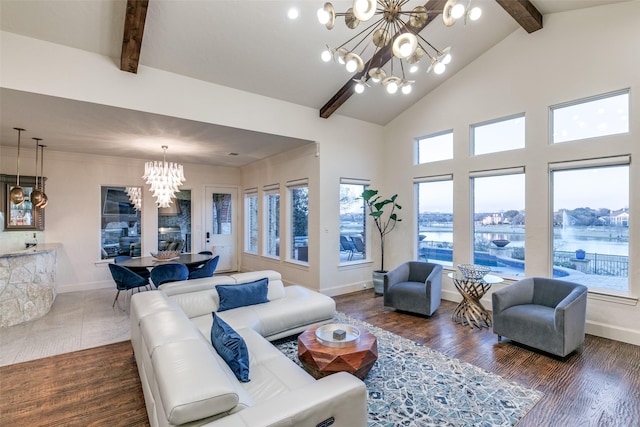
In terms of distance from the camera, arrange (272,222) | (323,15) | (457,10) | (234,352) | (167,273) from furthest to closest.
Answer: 1. (272,222)
2. (167,273)
3. (323,15)
4. (457,10)
5. (234,352)

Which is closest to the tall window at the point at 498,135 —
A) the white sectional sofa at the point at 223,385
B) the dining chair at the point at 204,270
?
the white sectional sofa at the point at 223,385

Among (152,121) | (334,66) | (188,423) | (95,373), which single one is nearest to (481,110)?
(334,66)

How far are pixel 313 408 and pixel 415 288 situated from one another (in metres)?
3.31

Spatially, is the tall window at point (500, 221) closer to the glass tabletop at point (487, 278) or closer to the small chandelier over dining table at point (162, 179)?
the glass tabletop at point (487, 278)

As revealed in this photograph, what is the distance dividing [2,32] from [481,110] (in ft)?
20.0

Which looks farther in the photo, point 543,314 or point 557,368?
point 543,314

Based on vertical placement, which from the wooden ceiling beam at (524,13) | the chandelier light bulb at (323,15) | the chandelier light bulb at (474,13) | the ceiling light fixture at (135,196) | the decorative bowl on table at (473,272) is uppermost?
the wooden ceiling beam at (524,13)

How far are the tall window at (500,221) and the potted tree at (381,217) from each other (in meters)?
1.40

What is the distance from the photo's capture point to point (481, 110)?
4812 mm

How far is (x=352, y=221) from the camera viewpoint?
5938mm

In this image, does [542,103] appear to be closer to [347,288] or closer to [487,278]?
→ [487,278]

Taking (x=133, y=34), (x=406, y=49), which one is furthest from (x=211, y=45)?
(x=406, y=49)

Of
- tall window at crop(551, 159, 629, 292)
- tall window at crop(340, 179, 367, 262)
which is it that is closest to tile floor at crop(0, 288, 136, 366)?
tall window at crop(340, 179, 367, 262)

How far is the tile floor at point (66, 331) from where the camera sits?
3311 millimetres
